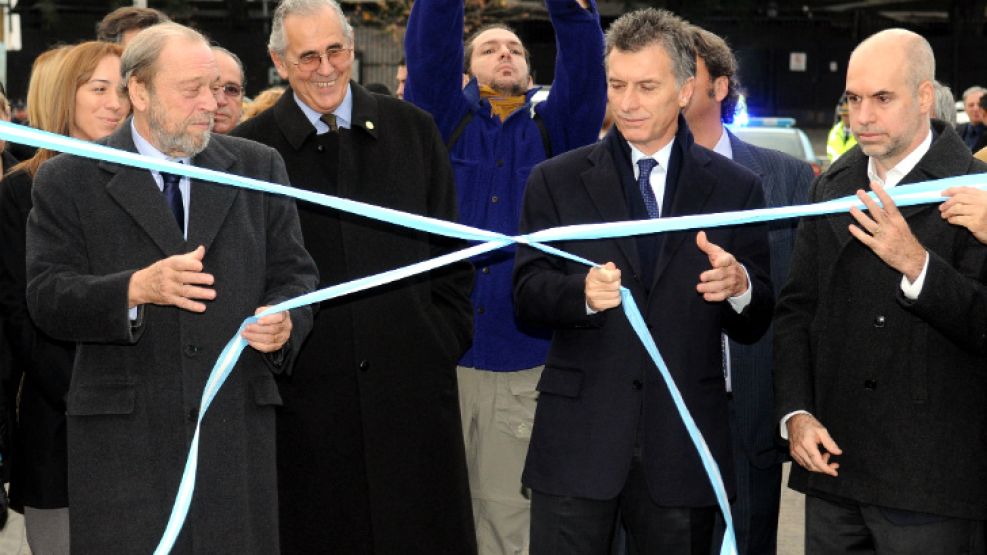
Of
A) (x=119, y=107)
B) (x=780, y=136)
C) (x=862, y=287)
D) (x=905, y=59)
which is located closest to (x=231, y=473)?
(x=119, y=107)

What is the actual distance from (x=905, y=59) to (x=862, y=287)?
2.30 ft

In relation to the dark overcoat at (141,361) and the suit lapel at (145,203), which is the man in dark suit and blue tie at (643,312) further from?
the suit lapel at (145,203)

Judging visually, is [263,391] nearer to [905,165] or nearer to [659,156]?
A: [659,156]

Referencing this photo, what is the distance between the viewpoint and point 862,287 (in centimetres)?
415

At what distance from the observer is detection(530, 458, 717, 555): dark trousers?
415 centimetres

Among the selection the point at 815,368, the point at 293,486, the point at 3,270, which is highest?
the point at 3,270

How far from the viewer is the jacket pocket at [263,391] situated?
13.4 ft

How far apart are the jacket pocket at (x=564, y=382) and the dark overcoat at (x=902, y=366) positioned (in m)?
0.64

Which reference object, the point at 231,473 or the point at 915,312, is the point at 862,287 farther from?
the point at 231,473

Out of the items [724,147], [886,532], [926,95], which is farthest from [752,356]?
[926,95]

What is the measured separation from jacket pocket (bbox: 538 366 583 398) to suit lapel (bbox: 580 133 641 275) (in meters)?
0.36

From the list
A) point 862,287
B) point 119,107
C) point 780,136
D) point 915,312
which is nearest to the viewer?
point 915,312

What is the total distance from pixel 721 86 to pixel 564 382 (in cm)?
186

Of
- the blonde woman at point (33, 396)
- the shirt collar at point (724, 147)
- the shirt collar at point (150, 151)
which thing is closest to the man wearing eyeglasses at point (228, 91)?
the blonde woman at point (33, 396)
